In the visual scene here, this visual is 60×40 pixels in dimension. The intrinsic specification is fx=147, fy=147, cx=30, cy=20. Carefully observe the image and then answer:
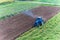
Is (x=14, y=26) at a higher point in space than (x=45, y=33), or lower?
higher

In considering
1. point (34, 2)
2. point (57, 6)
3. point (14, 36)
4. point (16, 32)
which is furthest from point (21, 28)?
Result: point (34, 2)

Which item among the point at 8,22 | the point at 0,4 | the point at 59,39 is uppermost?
the point at 0,4

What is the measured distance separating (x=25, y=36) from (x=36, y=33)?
0.42 meters

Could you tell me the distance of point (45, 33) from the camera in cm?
473

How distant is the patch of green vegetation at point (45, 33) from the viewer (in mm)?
4426

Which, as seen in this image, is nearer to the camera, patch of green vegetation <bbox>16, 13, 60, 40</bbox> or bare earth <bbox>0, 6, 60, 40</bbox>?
patch of green vegetation <bbox>16, 13, 60, 40</bbox>

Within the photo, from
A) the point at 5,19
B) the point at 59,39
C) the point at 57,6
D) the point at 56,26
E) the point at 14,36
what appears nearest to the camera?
the point at 59,39

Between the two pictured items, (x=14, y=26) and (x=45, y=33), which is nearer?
(x=45, y=33)

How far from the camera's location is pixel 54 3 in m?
9.15

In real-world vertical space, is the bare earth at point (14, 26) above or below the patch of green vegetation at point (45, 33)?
above

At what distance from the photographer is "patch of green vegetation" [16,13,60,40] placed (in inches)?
174

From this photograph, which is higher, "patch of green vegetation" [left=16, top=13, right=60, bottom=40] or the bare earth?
the bare earth

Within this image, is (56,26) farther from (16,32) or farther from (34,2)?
(34,2)

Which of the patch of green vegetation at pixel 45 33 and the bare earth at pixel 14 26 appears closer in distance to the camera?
the patch of green vegetation at pixel 45 33
